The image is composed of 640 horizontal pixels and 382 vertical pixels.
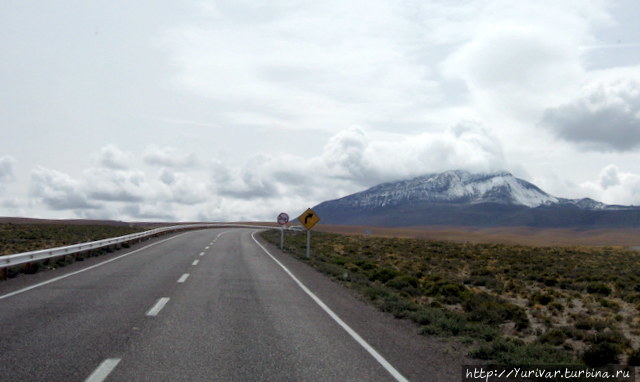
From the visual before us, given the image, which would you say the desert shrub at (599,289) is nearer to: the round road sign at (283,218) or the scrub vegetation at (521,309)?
the scrub vegetation at (521,309)

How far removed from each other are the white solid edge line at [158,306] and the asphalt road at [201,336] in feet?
0.07

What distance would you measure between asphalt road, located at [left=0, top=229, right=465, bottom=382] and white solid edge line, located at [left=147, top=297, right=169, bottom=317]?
0.07 feet

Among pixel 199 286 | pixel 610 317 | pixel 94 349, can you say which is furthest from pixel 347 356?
pixel 610 317

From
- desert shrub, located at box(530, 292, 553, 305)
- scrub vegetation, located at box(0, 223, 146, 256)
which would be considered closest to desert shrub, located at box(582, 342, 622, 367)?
desert shrub, located at box(530, 292, 553, 305)

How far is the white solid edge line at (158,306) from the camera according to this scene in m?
10.2

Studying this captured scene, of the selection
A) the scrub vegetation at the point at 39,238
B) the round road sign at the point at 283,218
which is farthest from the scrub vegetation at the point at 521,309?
the scrub vegetation at the point at 39,238

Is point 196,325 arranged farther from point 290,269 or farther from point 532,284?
point 532,284

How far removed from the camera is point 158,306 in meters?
11.0

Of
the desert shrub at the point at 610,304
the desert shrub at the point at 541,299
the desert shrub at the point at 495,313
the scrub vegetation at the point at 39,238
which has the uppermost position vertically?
the scrub vegetation at the point at 39,238

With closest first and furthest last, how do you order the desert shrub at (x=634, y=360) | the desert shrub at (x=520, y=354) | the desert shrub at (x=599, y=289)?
the desert shrub at (x=520, y=354), the desert shrub at (x=634, y=360), the desert shrub at (x=599, y=289)

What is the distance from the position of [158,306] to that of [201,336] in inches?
114

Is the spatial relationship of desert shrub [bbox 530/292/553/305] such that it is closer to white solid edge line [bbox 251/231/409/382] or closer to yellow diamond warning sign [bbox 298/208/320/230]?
white solid edge line [bbox 251/231/409/382]

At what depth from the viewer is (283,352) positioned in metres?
7.67

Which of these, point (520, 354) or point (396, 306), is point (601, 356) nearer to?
point (520, 354)
